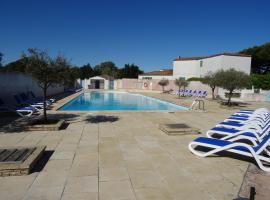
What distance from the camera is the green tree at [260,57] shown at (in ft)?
143

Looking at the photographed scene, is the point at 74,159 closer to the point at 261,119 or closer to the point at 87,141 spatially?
the point at 87,141

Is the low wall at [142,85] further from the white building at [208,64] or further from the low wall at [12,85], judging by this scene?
the low wall at [12,85]

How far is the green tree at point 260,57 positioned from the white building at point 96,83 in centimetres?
2894

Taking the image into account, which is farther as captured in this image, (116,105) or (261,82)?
(261,82)

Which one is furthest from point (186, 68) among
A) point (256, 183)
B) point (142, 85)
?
point (256, 183)

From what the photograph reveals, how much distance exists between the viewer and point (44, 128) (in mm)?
7414

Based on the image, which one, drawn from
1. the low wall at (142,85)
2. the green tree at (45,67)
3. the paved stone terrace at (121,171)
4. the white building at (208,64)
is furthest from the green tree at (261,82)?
the green tree at (45,67)

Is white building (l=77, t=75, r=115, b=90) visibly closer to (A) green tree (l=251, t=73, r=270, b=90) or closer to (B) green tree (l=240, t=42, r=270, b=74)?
(A) green tree (l=251, t=73, r=270, b=90)

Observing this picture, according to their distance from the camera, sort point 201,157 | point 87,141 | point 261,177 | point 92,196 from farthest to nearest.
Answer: point 87,141
point 201,157
point 261,177
point 92,196

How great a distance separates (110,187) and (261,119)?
6.27 meters

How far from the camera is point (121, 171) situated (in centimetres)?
438

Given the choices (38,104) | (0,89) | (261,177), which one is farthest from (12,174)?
(0,89)

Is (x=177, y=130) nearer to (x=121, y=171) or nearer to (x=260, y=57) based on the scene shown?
(x=121, y=171)

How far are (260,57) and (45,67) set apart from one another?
46581 mm
